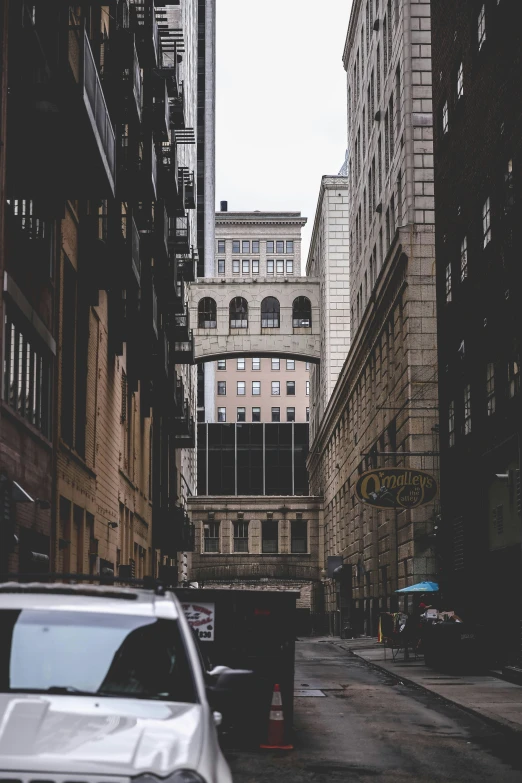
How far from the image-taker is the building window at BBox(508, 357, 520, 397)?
983 inches

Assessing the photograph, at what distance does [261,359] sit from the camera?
146 meters

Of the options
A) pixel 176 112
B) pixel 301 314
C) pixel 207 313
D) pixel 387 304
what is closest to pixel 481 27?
pixel 387 304

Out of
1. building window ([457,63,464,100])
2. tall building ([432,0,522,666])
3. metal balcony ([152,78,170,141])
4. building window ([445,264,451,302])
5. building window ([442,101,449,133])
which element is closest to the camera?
tall building ([432,0,522,666])

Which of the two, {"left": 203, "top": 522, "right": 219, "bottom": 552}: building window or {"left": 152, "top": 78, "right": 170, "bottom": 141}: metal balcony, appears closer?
{"left": 152, "top": 78, "right": 170, "bottom": 141}: metal balcony

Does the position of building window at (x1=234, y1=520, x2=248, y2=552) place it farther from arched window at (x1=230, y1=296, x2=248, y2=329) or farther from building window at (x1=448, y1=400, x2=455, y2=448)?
building window at (x1=448, y1=400, x2=455, y2=448)

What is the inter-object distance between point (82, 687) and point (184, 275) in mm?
47755

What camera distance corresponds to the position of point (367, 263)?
182 feet

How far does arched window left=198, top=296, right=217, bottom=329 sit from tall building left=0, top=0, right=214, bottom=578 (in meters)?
32.3

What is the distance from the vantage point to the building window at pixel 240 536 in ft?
292

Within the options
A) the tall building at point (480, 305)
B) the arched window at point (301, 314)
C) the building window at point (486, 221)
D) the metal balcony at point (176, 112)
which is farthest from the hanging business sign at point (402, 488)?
the arched window at point (301, 314)

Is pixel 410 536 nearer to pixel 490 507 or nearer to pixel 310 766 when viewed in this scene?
pixel 490 507

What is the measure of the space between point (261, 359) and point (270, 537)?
2321 inches

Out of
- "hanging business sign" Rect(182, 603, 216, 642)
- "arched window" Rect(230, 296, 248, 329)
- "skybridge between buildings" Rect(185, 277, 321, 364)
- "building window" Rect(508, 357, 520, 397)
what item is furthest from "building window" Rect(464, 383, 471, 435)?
"arched window" Rect(230, 296, 248, 329)

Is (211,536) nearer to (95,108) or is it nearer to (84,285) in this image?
(84,285)
